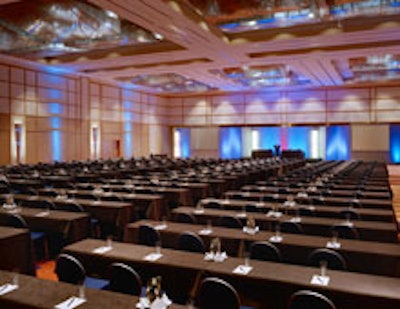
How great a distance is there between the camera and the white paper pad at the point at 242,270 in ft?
12.3

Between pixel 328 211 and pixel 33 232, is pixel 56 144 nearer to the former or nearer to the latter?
pixel 33 232

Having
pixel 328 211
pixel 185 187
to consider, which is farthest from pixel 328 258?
pixel 185 187

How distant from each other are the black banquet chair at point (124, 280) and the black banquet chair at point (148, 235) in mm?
1757

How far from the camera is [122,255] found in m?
4.27

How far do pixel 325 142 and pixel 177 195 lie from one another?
18606 mm

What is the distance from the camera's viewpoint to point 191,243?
4.83 metres

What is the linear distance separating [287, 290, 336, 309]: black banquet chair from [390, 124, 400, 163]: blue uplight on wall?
2388cm

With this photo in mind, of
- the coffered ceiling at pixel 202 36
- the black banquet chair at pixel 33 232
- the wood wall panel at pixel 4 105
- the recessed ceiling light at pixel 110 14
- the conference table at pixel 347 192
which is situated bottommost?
the black banquet chair at pixel 33 232

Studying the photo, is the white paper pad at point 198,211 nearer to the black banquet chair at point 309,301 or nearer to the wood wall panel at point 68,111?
the black banquet chair at point 309,301

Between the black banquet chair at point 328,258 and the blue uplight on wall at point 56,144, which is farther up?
the blue uplight on wall at point 56,144

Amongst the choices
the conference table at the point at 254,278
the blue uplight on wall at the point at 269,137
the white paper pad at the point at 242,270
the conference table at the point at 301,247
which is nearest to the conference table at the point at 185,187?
the conference table at the point at 301,247

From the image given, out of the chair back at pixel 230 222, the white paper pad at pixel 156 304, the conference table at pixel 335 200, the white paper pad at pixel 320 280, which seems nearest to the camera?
→ the white paper pad at pixel 156 304

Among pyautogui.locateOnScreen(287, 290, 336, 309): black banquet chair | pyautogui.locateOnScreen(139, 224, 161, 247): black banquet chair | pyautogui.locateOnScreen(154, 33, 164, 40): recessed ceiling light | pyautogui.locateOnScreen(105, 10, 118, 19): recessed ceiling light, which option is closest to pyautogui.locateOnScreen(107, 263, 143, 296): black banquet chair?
pyautogui.locateOnScreen(287, 290, 336, 309): black banquet chair

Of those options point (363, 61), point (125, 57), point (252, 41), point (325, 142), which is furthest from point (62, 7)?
point (325, 142)
